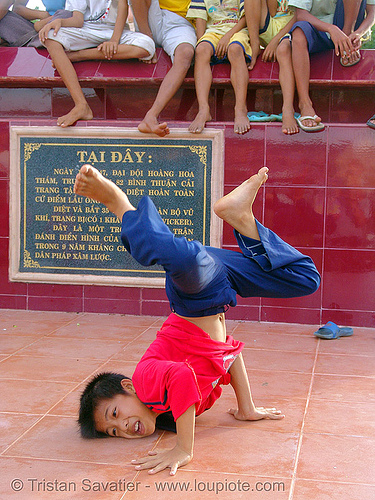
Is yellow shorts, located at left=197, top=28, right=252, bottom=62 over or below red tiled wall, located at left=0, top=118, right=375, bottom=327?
over

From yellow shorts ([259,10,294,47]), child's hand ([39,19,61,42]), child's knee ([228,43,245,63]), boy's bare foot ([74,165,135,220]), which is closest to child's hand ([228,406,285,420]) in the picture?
boy's bare foot ([74,165,135,220])

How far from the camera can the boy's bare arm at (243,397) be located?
9.46 feet

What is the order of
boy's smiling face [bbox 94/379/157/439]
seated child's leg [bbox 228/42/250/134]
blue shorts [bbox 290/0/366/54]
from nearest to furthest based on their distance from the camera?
boy's smiling face [bbox 94/379/157/439], blue shorts [bbox 290/0/366/54], seated child's leg [bbox 228/42/250/134]

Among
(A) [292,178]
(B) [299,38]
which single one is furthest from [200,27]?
(A) [292,178]

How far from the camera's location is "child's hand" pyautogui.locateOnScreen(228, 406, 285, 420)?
115 inches

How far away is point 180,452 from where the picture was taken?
2436mm

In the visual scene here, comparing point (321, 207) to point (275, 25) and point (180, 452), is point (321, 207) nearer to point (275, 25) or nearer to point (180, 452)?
point (275, 25)

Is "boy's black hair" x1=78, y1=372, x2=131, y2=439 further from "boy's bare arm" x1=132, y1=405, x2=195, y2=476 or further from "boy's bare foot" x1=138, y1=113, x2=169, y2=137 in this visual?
"boy's bare foot" x1=138, y1=113, x2=169, y2=137

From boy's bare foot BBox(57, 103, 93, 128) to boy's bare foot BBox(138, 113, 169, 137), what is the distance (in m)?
0.56

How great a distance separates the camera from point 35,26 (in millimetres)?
5785

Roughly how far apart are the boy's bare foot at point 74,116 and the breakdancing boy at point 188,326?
9.59ft

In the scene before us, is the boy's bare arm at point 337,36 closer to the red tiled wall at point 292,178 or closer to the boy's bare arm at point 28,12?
the red tiled wall at point 292,178

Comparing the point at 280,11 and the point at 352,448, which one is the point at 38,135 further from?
the point at 352,448

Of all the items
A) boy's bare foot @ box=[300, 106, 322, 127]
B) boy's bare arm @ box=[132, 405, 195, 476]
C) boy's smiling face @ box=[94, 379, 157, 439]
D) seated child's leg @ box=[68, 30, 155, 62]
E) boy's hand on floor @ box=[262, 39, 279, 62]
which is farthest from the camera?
seated child's leg @ box=[68, 30, 155, 62]
